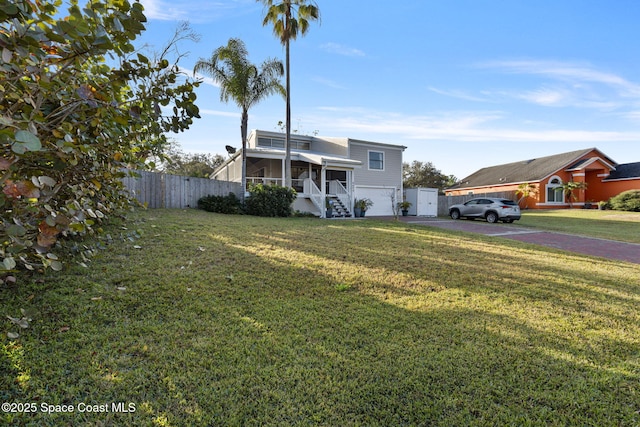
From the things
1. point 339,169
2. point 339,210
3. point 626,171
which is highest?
point 626,171

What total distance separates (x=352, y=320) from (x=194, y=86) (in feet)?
9.32

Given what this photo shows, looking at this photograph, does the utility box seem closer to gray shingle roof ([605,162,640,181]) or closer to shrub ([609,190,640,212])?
shrub ([609,190,640,212])

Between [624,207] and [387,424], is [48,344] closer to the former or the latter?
[387,424]

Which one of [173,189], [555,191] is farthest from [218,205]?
[555,191]

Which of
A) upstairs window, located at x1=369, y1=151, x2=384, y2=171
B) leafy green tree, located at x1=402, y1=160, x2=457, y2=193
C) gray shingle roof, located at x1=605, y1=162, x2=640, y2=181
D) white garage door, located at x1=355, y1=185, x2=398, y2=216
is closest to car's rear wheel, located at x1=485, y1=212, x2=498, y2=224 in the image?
white garage door, located at x1=355, y1=185, x2=398, y2=216

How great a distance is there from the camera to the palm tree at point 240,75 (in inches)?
605

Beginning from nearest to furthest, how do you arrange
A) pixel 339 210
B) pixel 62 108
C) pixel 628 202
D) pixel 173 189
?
pixel 62 108 → pixel 173 189 → pixel 339 210 → pixel 628 202

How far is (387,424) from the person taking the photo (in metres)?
1.96

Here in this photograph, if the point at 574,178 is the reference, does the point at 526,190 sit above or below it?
below

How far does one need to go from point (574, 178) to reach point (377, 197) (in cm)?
2161

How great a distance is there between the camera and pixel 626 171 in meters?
27.6

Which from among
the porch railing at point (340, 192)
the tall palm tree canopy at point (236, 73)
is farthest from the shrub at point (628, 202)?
the tall palm tree canopy at point (236, 73)

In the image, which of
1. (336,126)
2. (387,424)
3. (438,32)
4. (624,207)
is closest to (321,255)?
(387,424)

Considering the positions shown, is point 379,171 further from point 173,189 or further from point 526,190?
point 526,190
